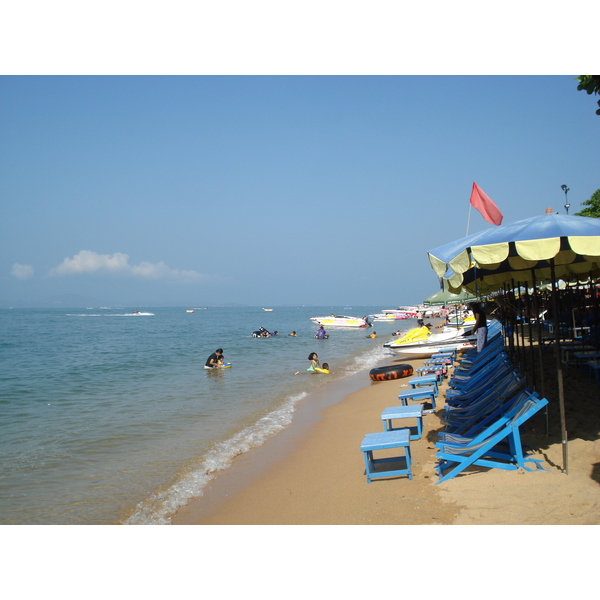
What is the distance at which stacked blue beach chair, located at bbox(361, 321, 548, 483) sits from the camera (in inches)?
189

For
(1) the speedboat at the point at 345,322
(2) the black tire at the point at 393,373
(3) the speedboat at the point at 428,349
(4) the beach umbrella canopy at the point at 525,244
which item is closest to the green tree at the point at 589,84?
(4) the beach umbrella canopy at the point at 525,244

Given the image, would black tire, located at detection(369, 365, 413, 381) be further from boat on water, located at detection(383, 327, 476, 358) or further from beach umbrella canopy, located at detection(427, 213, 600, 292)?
beach umbrella canopy, located at detection(427, 213, 600, 292)

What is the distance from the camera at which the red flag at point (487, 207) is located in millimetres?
6547

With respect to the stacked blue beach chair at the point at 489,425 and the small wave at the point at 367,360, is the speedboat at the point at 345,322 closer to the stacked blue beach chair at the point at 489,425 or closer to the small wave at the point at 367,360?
the small wave at the point at 367,360

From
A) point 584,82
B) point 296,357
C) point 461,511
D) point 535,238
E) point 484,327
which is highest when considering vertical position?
point 584,82

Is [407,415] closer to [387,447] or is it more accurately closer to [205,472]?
[387,447]

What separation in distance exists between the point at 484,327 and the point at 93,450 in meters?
7.58

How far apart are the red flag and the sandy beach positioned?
2.68 metres

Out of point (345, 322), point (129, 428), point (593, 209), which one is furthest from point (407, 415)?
point (345, 322)

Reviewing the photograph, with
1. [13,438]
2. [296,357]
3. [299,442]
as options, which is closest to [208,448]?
[299,442]

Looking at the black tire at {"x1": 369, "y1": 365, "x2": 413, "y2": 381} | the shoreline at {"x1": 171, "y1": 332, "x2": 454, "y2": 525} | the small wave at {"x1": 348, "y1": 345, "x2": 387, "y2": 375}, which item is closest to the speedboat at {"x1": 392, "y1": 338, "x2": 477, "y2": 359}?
the small wave at {"x1": 348, "y1": 345, "x2": 387, "y2": 375}

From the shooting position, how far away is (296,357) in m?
24.2

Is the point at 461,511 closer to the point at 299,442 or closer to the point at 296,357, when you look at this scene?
the point at 299,442
